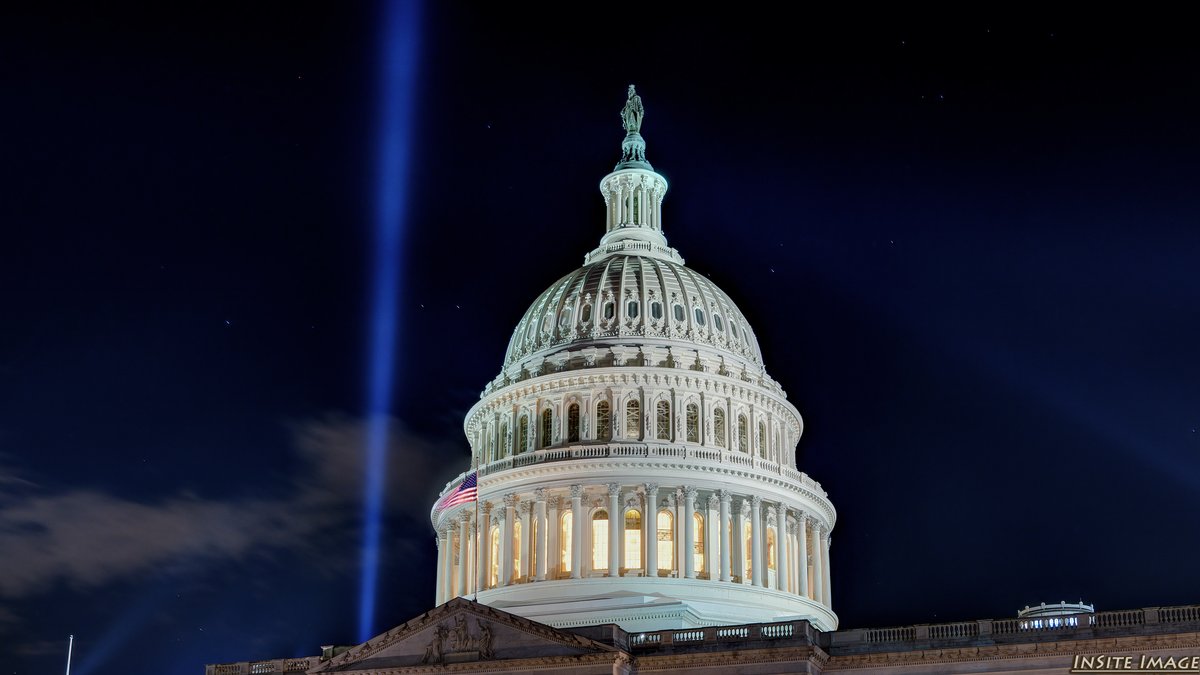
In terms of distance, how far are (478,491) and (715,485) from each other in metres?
13.8

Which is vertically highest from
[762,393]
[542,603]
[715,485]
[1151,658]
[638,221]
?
[638,221]

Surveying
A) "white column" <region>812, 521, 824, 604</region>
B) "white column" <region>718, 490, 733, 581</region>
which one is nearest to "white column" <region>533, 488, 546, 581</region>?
"white column" <region>718, 490, 733, 581</region>

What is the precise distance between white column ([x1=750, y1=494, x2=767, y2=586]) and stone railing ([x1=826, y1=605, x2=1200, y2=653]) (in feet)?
69.2

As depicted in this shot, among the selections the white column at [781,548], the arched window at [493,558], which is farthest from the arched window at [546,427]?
the white column at [781,548]

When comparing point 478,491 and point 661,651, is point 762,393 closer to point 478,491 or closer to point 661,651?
point 478,491

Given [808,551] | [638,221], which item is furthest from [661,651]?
[638,221]

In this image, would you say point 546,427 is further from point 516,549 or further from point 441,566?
point 441,566

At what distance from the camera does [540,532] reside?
291 feet

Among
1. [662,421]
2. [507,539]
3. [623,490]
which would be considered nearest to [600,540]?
[623,490]

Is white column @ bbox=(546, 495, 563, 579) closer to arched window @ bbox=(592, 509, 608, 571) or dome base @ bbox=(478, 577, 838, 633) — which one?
dome base @ bbox=(478, 577, 838, 633)

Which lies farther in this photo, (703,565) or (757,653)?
(703,565)

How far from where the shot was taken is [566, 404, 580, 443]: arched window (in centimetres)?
9212

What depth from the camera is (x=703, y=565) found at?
87.1 m

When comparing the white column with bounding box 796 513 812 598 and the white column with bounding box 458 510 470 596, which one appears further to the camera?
the white column with bounding box 458 510 470 596
